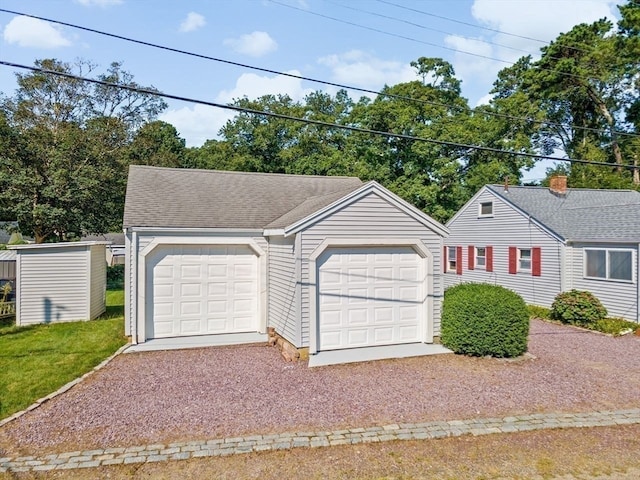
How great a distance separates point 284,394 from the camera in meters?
7.17

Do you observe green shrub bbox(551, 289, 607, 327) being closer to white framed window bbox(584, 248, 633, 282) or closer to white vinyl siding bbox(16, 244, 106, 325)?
→ white framed window bbox(584, 248, 633, 282)

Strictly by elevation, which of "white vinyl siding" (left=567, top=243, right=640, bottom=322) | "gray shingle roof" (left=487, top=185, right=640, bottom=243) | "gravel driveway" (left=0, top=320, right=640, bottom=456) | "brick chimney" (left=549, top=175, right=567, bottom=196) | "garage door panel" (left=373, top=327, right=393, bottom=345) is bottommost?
"gravel driveway" (left=0, top=320, right=640, bottom=456)

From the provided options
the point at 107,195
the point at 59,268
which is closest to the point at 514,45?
the point at 59,268

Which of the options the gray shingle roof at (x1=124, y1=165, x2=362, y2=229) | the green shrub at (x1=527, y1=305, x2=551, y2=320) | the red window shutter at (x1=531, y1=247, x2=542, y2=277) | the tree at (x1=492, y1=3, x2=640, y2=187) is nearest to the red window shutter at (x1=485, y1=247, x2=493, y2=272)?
the red window shutter at (x1=531, y1=247, x2=542, y2=277)

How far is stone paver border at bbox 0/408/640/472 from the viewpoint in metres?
5.04

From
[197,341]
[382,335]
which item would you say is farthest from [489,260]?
[197,341]

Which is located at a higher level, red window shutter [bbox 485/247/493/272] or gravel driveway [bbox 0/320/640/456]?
red window shutter [bbox 485/247/493/272]

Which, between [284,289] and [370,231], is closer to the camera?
[370,231]

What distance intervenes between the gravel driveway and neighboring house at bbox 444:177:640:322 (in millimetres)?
5120

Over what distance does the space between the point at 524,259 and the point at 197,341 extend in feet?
46.2

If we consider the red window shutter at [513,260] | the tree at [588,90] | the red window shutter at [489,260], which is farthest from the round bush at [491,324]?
the tree at [588,90]

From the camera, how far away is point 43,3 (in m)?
6.66

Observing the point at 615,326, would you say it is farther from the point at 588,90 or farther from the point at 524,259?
the point at 588,90

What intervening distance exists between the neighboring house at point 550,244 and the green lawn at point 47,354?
1523 cm
